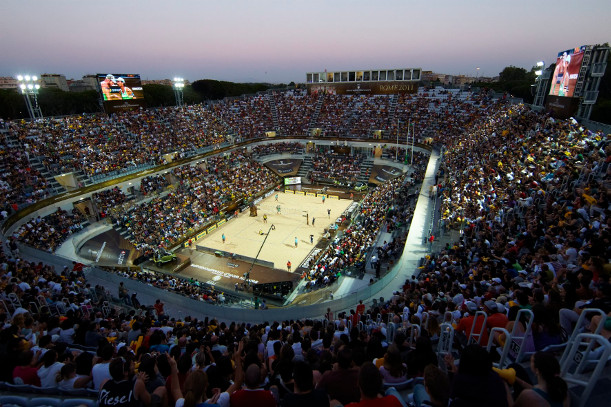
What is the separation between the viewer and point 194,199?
107 feet

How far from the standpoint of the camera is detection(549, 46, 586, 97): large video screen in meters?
19.0

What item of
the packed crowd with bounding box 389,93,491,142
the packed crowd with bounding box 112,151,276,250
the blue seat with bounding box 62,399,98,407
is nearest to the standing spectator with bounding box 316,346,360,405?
the blue seat with bounding box 62,399,98,407

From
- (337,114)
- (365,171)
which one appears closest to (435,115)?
(365,171)

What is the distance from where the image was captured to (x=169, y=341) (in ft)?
25.8

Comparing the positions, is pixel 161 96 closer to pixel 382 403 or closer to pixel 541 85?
pixel 541 85

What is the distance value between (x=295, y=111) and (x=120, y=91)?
2643cm

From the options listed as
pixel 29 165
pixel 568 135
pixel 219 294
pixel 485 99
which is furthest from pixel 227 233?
pixel 485 99

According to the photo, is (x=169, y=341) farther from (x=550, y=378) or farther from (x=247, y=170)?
(x=247, y=170)

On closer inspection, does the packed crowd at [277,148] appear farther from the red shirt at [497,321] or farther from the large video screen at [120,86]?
the red shirt at [497,321]

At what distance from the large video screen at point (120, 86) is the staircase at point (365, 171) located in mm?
29934

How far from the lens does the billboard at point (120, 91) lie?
3588 centimetres

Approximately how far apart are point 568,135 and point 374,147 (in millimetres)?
29445

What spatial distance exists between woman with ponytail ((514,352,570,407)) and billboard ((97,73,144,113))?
43079 millimetres

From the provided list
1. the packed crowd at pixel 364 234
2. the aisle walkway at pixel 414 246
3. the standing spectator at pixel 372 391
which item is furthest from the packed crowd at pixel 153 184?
the standing spectator at pixel 372 391
